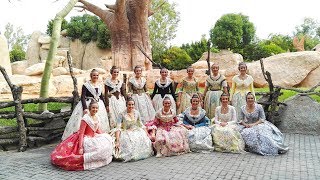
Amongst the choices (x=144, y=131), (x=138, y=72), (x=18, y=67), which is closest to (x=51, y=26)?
(x=18, y=67)

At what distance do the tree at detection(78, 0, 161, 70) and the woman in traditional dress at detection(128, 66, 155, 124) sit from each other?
29.9ft

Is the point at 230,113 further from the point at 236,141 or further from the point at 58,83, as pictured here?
the point at 58,83

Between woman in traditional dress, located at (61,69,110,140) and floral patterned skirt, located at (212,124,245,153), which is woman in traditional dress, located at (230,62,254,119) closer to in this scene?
floral patterned skirt, located at (212,124,245,153)

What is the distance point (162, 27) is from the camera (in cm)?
3519

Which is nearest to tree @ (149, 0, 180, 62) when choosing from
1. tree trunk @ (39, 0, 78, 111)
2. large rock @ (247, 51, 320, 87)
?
large rock @ (247, 51, 320, 87)

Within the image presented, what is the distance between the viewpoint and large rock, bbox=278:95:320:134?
771 centimetres

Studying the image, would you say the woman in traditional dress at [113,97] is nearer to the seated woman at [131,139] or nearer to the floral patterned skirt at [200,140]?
the seated woman at [131,139]

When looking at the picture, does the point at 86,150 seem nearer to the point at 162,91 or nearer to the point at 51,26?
the point at 162,91

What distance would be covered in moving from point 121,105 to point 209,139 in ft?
6.54

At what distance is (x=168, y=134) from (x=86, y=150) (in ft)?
4.96

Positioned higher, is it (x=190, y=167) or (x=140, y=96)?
(x=140, y=96)

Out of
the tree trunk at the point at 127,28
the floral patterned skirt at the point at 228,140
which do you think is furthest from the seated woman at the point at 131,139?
the tree trunk at the point at 127,28

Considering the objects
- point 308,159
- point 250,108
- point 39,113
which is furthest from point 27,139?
point 308,159

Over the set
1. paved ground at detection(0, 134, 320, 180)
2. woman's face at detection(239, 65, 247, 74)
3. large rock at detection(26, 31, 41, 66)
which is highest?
large rock at detection(26, 31, 41, 66)
